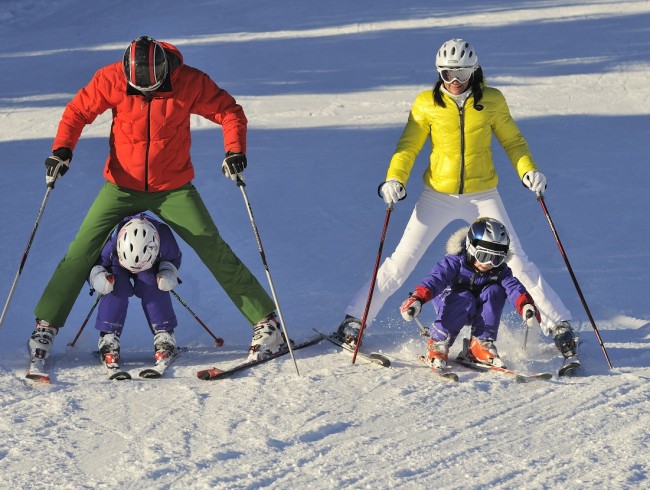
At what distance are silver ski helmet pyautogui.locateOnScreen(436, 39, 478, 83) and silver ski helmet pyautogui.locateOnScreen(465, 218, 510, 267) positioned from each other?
2.97 feet

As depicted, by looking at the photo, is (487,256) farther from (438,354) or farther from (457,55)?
(457,55)

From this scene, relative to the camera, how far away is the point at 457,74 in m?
6.89

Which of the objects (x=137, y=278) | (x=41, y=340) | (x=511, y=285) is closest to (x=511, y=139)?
(x=511, y=285)

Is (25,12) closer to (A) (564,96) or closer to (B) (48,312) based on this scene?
(A) (564,96)

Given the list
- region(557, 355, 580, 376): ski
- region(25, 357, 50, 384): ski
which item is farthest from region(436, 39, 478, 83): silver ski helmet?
region(25, 357, 50, 384): ski

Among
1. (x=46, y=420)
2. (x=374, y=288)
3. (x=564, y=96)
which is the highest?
(x=564, y=96)

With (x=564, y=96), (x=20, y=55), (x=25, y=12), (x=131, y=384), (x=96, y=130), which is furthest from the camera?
(x=25, y=12)

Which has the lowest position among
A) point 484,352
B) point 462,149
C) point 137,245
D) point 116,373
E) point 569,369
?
point 569,369

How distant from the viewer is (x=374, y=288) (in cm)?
715

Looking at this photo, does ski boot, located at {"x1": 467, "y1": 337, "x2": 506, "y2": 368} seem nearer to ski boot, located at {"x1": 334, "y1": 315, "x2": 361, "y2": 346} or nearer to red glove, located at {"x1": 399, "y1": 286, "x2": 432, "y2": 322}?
red glove, located at {"x1": 399, "y1": 286, "x2": 432, "y2": 322}

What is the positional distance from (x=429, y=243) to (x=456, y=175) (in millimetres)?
457

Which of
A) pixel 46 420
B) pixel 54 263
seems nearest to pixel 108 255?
pixel 46 420

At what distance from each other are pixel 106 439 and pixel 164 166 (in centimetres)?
185

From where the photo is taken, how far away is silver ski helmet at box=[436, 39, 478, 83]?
684cm
